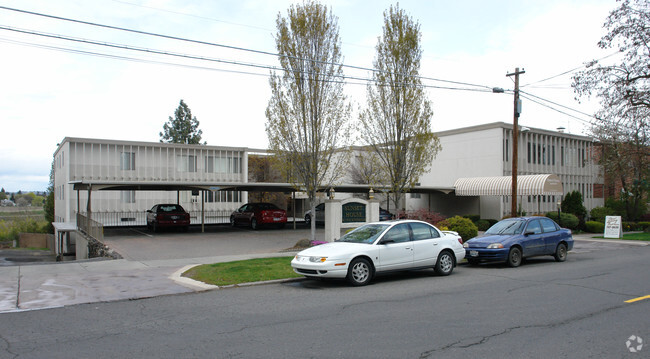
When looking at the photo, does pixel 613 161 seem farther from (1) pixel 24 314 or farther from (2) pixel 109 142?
(2) pixel 109 142

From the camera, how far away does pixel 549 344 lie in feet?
19.7

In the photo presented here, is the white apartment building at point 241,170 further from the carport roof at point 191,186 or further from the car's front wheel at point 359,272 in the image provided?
the car's front wheel at point 359,272

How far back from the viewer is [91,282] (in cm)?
1148

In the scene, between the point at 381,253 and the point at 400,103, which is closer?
the point at 381,253

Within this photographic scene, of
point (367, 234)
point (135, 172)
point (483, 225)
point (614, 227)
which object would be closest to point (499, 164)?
point (483, 225)

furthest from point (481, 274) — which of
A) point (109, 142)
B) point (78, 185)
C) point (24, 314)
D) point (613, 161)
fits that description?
point (109, 142)

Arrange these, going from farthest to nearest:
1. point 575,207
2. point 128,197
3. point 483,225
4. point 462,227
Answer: point 128,197 → point 483,225 → point 575,207 → point 462,227

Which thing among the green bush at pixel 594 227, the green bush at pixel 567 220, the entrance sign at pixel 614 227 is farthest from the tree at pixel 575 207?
the entrance sign at pixel 614 227

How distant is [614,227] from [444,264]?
18.5m

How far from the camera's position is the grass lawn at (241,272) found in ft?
37.6

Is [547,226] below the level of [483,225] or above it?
above

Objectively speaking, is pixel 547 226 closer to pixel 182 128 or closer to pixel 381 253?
pixel 381 253

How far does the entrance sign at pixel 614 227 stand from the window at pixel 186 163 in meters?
31.2

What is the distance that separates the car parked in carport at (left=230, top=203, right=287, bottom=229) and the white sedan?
17.9m
